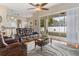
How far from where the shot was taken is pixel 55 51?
246 cm

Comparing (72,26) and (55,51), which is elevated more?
(72,26)

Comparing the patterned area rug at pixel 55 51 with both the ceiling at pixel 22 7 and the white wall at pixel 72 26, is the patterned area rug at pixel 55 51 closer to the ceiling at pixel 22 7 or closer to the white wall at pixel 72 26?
the white wall at pixel 72 26

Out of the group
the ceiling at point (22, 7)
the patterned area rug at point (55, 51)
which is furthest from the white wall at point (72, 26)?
the ceiling at point (22, 7)

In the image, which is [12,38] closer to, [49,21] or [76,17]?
[49,21]

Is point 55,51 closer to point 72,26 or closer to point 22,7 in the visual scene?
point 72,26

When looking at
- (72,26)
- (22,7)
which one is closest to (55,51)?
(72,26)

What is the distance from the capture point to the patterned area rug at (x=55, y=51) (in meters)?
2.42

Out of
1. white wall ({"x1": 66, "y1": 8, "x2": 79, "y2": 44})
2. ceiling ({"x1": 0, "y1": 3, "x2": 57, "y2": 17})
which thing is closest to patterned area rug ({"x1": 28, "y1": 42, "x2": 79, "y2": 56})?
white wall ({"x1": 66, "y1": 8, "x2": 79, "y2": 44})

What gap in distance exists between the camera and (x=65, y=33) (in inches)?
95.0

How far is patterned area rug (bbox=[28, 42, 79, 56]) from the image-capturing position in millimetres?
2424

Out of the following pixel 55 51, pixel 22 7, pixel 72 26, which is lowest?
pixel 55 51

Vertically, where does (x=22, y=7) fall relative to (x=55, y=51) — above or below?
above

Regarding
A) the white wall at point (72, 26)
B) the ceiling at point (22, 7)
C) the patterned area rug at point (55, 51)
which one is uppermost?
the ceiling at point (22, 7)

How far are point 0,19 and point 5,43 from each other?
1.51 feet
